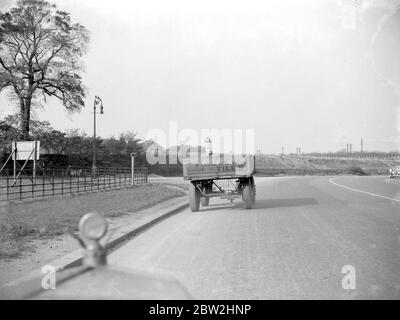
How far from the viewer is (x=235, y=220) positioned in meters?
13.6

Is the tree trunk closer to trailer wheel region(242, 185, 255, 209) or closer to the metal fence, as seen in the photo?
the metal fence

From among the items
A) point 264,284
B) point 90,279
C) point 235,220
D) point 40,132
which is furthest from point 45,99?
point 90,279

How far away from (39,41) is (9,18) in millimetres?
3113

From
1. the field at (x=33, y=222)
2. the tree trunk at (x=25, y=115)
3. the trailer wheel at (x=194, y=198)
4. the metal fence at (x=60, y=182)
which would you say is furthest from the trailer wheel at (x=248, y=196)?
the tree trunk at (x=25, y=115)

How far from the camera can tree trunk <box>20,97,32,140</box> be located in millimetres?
42256

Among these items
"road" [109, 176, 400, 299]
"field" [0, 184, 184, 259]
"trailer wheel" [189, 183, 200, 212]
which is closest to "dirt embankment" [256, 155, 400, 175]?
"trailer wheel" [189, 183, 200, 212]

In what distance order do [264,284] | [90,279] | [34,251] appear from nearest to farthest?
1. [90,279]
2. [264,284]
3. [34,251]

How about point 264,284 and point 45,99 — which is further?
point 45,99

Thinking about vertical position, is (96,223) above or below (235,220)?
above

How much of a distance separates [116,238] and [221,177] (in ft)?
25.2

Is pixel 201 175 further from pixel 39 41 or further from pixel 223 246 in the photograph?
pixel 39 41

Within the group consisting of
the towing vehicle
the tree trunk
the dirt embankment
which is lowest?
the dirt embankment

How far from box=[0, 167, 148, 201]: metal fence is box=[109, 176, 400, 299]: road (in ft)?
33.2

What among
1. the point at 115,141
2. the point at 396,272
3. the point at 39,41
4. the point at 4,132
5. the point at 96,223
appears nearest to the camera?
the point at 96,223
